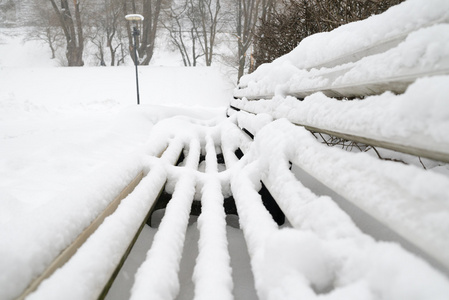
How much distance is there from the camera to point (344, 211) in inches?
34.9

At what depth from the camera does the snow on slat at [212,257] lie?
0.73 m

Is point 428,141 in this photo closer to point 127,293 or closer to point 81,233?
point 81,233

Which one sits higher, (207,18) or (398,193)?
(207,18)

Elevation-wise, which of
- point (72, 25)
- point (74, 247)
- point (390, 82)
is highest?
point (72, 25)

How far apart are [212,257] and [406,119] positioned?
2.37ft

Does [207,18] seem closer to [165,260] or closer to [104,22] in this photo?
[104,22]

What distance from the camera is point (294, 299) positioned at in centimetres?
56

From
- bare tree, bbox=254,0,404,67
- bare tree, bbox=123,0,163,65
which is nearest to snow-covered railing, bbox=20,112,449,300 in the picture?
bare tree, bbox=254,0,404,67

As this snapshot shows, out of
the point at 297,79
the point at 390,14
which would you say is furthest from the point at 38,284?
the point at 297,79

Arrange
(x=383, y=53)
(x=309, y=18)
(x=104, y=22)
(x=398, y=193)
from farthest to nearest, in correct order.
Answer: (x=104, y=22) → (x=309, y=18) → (x=383, y=53) → (x=398, y=193)

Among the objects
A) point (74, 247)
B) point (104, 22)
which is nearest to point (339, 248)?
point (74, 247)

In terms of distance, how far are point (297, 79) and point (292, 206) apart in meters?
1.06

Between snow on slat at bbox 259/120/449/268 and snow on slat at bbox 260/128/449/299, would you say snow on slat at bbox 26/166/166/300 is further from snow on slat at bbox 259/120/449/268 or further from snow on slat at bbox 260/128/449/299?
snow on slat at bbox 259/120/449/268

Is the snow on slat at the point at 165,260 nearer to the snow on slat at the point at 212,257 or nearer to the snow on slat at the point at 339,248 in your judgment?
the snow on slat at the point at 212,257
